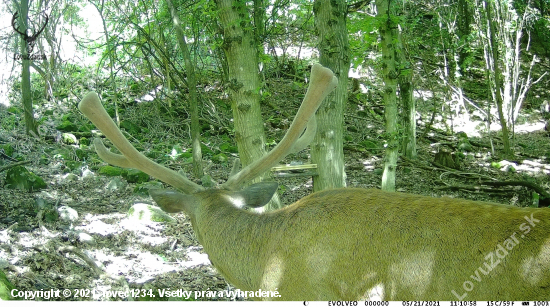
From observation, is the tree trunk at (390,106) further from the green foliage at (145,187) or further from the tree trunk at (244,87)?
the green foliage at (145,187)

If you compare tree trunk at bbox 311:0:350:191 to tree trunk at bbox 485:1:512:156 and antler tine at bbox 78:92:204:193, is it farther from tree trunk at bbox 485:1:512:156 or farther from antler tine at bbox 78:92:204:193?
tree trunk at bbox 485:1:512:156

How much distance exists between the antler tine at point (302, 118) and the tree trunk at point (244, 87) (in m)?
1.43

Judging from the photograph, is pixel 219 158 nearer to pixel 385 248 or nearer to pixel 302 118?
pixel 302 118

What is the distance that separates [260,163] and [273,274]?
0.91 metres

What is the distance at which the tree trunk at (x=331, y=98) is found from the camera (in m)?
5.07

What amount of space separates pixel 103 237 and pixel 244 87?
214 centimetres

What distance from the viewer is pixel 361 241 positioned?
2.67 m

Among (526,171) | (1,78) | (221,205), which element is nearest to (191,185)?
(221,205)

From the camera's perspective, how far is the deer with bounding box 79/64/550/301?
Result: 2.32m

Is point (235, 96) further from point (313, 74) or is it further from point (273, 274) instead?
point (273, 274)

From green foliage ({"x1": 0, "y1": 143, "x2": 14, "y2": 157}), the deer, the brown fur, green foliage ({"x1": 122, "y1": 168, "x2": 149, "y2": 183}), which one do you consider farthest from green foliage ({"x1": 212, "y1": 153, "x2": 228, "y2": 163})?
the brown fur

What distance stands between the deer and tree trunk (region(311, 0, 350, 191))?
5.96 ft

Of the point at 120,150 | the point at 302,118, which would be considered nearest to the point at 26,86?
the point at 120,150

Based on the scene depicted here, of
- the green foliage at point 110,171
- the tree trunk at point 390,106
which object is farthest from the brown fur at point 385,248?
→ the green foliage at point 110,171
